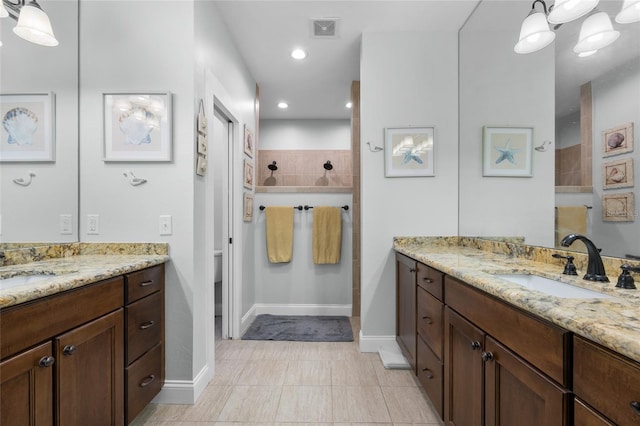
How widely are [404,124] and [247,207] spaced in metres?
1.71

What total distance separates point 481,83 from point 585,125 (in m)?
1.06

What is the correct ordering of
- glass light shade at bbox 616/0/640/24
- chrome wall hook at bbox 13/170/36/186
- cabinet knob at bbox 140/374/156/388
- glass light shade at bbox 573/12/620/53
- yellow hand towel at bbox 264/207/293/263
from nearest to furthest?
glass light shade at bbox 616/0/640/24 → glass light shade at bbox 573/12/620/53 → chrome wall hook at bbox 13/170/36/186 → cabinet knob at bbox 140/374/156/388 → yellow hand towel at bbox 264/207/293/263

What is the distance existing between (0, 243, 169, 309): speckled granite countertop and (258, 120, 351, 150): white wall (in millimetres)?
3416

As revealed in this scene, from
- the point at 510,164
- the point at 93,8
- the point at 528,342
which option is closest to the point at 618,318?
the point at 528,342

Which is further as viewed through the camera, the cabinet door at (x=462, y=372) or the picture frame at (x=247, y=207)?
the picture frame at (x=247, y=207)

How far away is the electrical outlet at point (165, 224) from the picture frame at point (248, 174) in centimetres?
127

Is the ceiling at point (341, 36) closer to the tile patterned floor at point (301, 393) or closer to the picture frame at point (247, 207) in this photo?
the picture frame at point (247, 207)

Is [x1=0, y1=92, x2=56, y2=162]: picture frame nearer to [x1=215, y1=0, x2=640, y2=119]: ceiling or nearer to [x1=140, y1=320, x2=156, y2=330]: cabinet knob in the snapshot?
[x1=140, y1=320, x2=156, y2=330]: cabinet knob

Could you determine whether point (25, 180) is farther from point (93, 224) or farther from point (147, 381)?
point (147, 381)

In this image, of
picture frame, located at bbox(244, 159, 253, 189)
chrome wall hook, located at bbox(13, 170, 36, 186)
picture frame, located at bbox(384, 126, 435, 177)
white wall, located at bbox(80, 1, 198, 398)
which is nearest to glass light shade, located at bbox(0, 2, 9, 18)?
white wall, located at bbox(80, 1, 198, 398)

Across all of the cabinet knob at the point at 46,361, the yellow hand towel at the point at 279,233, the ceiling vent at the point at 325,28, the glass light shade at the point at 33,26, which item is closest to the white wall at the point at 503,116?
the ceiling vent at the point at 325,28

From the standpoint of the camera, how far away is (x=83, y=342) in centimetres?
121

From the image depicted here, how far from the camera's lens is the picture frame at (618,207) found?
1165 mm

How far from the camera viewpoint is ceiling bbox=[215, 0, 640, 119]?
4.54 feet
